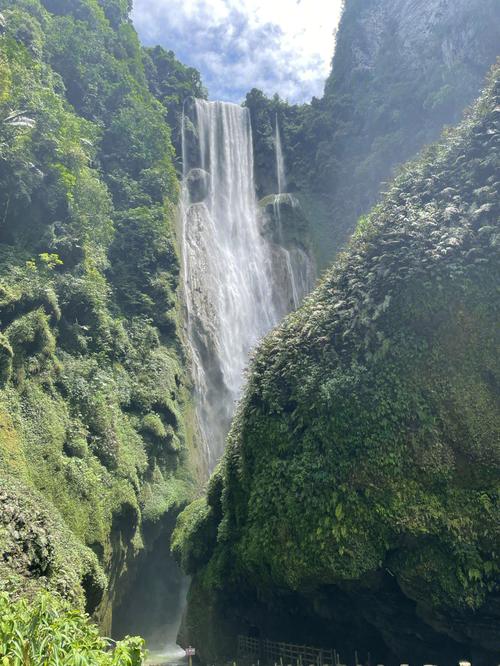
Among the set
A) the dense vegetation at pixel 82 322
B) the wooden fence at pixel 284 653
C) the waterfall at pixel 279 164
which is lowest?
the wooden fence at pixel 284 653

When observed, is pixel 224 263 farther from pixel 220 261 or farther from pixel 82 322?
pixel 82 322

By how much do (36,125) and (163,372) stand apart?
11483mm

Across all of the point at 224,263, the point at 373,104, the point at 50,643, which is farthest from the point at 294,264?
the point at 50,643

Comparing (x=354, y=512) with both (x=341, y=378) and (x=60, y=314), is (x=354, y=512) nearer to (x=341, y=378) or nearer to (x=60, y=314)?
(x=341, y=378)

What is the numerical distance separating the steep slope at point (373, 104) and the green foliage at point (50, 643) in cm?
3467

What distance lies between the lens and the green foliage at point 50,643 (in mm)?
3471

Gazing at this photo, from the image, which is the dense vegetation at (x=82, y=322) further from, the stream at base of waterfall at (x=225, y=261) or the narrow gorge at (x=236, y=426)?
the stream at base of waterfall at (x=225, y=261)

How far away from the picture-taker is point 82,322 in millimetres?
19344

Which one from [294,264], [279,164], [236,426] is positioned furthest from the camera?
[279,164]

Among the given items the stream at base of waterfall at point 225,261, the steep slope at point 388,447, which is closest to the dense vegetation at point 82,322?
the stream at base of waterfall at point 225,261

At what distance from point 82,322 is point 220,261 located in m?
17.7

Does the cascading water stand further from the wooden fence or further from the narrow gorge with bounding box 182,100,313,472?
the wooden fence

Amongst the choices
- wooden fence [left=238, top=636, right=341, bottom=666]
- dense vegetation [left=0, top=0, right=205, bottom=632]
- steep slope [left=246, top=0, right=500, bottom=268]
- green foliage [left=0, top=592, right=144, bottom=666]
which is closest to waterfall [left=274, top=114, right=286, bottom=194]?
steep slope [left=246, top=0, right=500, bottom=268]

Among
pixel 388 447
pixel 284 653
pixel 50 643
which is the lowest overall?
pixel 284 653
